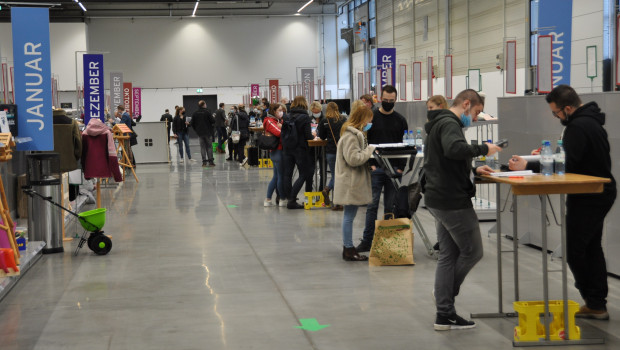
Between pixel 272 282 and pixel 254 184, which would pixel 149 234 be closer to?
pixel 272 282

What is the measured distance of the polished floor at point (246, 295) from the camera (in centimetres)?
449

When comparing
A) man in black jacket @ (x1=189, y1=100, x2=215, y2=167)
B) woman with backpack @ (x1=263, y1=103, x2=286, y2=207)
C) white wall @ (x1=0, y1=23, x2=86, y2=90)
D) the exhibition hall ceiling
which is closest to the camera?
woman with backpack @ (x1=263, y1=103, x2=286, y2=207)

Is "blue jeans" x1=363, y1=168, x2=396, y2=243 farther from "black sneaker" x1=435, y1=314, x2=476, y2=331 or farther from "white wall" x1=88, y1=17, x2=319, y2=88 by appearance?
"white wall" x1=88, y1=17, x2=319, y2=88

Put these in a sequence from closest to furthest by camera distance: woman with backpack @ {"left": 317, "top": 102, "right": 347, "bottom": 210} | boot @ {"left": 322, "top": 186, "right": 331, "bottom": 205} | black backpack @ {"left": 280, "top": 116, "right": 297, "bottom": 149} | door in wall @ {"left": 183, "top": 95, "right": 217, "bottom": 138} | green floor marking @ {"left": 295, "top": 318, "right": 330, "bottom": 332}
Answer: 1. green floor marking @ {"left": 295, "top": 318, "right": 330, "bottom": 332}
2. woman with backpack @ {"left": 317, "top": 102, "right": 347, "bottom": 210}
3. black backpack @ {"left": 280, "top": 116, "right": 297, "bottom": 149}
4. boot @ {"left": 322, "top": 186, "right": 331, "bottom": 205}
5. door in wall @ {"left": 183, "top": 95, "right": 217, "bottom": 138}

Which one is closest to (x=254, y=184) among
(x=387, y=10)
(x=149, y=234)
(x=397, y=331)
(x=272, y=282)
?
(x=149, y=234)

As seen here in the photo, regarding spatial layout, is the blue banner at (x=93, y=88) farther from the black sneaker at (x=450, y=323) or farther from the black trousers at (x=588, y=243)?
the black trousers at (x=588, y=243)

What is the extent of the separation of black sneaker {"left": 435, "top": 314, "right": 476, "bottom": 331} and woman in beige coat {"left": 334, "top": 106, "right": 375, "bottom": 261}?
6.32ft

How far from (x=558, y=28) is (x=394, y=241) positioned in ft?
9.73

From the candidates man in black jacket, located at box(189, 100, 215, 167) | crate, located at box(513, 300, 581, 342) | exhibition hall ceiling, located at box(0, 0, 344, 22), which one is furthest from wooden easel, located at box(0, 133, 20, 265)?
exhibition hall ceiling, located at box(0, 0, 344, 22)

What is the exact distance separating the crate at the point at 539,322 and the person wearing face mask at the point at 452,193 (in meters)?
0.39

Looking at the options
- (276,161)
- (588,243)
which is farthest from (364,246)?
(276,161)

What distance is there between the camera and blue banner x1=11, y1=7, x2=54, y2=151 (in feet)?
23.2

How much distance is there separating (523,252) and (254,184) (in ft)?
24.6

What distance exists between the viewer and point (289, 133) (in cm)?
1026
